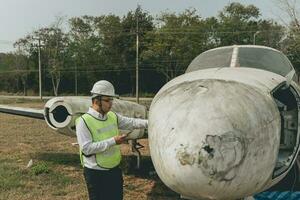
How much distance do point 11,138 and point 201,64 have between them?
11086mm

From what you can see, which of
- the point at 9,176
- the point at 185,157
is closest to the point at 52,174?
the point at 9,176

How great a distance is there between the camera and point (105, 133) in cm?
591

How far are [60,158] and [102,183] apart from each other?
6.64 m

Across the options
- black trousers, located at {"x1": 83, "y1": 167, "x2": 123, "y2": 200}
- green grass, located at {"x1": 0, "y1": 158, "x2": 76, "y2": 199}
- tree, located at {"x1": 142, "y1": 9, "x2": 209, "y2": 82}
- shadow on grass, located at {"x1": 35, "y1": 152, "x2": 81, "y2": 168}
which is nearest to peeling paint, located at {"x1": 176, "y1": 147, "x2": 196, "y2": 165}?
black trousers, located at {"x1": 83, "y1": 167, "x2": 123, "y2": 200}

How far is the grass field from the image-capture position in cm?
870

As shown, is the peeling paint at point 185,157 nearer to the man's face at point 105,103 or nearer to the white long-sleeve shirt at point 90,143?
the white long-sleeve shirt at point 90,143

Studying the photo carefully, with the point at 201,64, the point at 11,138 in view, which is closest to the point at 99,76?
the point at 11,138

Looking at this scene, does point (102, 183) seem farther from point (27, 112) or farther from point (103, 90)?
point (27, 112)

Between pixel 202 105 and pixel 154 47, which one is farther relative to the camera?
pixel 154 47

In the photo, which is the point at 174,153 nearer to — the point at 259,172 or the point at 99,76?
the point at 259,172

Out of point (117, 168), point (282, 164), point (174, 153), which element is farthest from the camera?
point (117, 168)

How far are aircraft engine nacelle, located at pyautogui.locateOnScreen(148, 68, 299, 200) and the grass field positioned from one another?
14.1ft

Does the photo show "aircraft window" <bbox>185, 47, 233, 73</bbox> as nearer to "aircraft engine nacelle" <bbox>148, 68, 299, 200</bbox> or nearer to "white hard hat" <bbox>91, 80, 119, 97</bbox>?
"white hard hat" <bbox>91, 80, 119, 97</bbox>

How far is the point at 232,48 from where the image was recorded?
6945 mm
